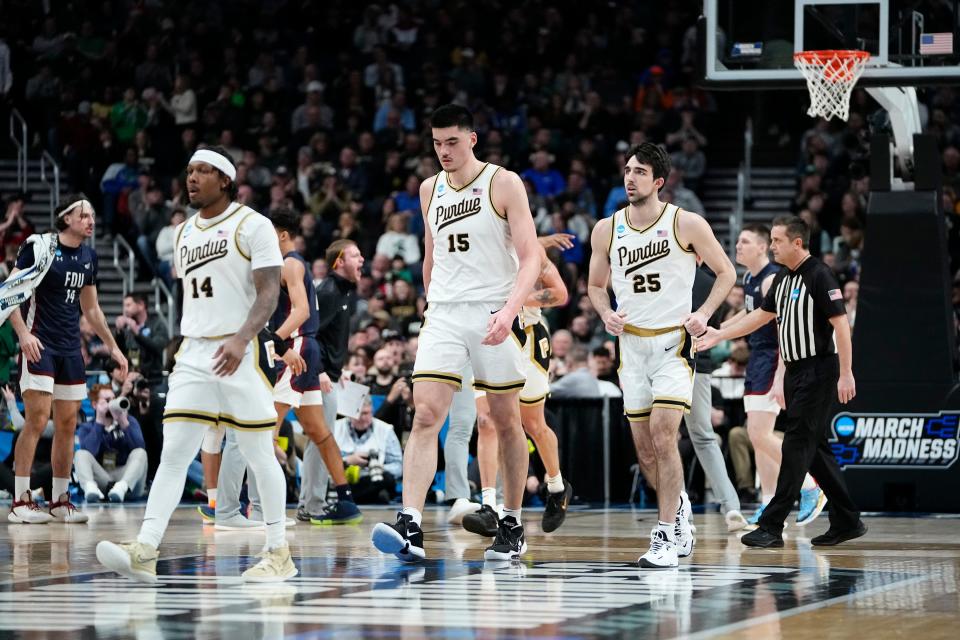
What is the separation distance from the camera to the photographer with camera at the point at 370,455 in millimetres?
15992

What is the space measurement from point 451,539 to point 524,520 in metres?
2.25

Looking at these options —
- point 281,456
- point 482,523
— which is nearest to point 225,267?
point 482,523

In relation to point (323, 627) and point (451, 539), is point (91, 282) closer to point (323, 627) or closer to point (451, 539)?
point (451, 539)

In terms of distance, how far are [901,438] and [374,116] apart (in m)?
13.9

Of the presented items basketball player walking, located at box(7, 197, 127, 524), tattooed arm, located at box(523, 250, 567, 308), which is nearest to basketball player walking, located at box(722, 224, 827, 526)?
tattooed arm, located at box(523, 250, 567, 308)

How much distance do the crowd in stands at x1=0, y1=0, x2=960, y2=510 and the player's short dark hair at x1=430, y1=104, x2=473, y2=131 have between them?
355 inches

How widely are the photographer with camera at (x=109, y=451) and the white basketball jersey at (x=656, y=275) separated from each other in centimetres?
787

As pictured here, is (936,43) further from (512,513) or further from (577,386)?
(512,513)

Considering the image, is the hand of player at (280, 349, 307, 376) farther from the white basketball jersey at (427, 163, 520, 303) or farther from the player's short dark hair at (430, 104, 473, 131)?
the player's short dark hair at (430, 104, 473, 131)

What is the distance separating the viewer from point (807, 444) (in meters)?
10.6

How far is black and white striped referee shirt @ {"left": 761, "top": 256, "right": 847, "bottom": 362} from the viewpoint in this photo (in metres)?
10.7

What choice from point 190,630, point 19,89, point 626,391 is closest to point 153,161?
point 19,89

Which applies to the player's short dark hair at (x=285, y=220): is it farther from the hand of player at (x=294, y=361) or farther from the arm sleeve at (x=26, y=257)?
the arm sleeve at (x=26, y=257)

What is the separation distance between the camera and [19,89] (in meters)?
27.6
